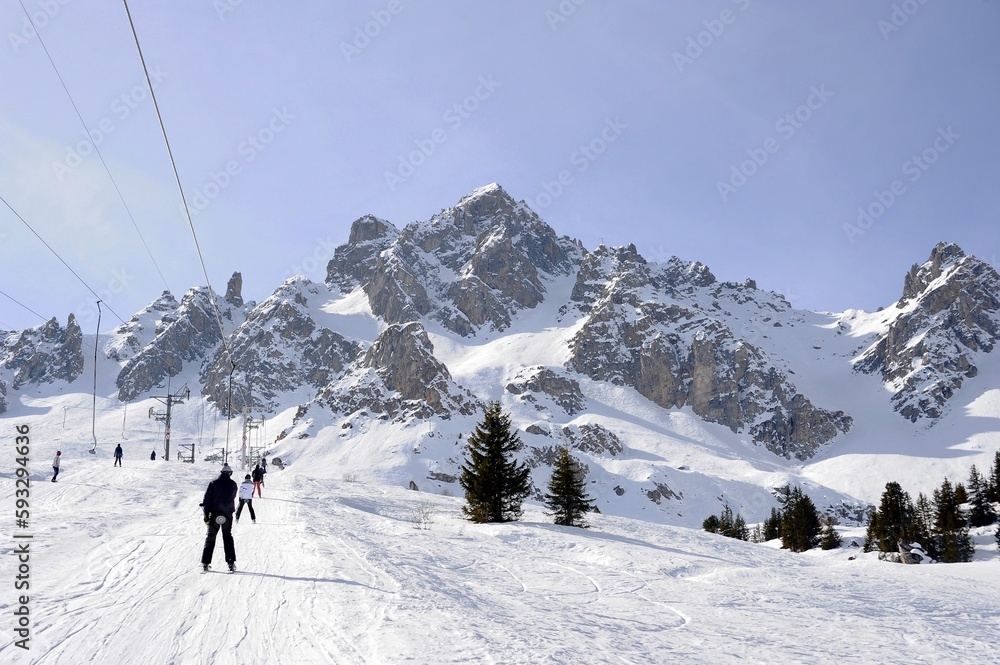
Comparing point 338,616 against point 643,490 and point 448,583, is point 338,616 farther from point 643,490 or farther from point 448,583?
point 643,490

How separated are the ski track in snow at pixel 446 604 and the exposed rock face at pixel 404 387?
5549 inches

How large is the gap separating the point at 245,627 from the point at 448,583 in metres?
4.36

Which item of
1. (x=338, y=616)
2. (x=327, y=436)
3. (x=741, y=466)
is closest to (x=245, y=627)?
(x=338, y=616)

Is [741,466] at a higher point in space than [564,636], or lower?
lower

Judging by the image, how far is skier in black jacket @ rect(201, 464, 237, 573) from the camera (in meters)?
11.2

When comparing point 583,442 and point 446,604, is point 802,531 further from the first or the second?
point 583,442

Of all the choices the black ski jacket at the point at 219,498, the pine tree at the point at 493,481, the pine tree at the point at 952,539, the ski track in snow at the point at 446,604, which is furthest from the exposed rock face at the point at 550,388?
the black ski jacket at the point at 219,498

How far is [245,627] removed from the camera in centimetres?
759

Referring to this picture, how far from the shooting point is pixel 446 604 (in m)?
8.98

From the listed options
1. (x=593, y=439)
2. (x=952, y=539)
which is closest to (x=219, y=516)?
(x=952, y=539)

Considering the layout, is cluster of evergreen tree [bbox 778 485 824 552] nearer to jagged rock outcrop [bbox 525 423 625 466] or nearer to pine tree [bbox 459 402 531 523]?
pine tree [bbox 459 402 531 523]

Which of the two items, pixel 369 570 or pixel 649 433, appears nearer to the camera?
pixel 369 570

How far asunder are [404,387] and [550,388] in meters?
47.4

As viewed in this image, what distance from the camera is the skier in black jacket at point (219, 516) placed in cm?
1122
